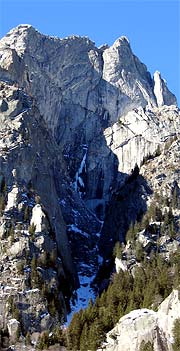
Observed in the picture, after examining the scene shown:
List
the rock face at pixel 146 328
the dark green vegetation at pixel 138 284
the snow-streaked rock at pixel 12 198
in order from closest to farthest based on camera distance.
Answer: the rock face at pixel 146 328
the dark green vegetation at pixel 138 284
the snow-streaked rock at pixel 12 198

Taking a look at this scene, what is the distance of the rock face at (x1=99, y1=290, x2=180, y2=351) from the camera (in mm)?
115525

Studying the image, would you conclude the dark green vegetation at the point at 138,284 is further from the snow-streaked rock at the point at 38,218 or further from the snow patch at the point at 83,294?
the snow-streaked rock at the point at 38,218

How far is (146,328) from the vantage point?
11775 cm

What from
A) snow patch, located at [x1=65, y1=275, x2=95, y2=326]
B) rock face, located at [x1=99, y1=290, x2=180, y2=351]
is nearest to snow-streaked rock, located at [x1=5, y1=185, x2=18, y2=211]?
snow patch, located at [x1=65, y1=275, x2=95, y2=326]

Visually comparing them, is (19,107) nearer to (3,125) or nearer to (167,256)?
(3,125)

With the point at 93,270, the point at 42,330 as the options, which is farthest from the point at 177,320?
the point at 93,270

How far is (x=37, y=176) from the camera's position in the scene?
180m

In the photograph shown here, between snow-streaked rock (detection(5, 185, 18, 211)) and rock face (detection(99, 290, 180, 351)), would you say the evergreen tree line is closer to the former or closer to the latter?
rock face (detection(99, 290, 180, 351))

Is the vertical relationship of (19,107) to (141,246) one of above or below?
above

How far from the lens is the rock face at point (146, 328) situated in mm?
115525

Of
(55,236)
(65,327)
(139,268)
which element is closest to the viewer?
(65,327)

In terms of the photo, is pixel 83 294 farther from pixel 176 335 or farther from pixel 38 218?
pixel 176 335

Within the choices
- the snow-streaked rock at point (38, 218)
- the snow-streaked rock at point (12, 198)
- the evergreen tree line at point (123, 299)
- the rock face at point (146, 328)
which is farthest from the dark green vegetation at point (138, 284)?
the snow-streaked rock at point (12, 198)

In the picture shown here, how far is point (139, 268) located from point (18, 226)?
31.1 meters
